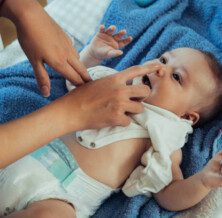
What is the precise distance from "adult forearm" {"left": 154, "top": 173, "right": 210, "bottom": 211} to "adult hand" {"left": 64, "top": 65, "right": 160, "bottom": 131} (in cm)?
22

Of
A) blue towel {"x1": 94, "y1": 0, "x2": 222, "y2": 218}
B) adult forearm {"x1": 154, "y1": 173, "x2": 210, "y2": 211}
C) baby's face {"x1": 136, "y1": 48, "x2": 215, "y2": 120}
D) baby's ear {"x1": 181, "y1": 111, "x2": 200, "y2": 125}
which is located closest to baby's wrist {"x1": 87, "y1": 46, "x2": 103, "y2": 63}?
blue towel {"x1": 94, "y1": 0, "x2": 222, "y2": 218}

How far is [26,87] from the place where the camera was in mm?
1274

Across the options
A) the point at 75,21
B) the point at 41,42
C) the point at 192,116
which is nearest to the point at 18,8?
the point at 41,42

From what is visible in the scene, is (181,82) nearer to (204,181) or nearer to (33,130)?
(204,181)

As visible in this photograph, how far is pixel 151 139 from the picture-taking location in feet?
3.45

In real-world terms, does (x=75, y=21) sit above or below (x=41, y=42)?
below

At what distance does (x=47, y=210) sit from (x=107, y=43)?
20.9 inches

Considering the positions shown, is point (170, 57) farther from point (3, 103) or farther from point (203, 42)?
point (3, 103)

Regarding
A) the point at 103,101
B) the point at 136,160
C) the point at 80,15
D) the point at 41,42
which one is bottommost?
the point at 136,160

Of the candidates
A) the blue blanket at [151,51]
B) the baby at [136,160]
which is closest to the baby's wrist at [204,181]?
the baby at [136,160]

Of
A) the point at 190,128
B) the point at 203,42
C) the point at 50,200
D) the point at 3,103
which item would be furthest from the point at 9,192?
the point at 203,42

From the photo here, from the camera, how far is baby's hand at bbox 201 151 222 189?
924 millimetres

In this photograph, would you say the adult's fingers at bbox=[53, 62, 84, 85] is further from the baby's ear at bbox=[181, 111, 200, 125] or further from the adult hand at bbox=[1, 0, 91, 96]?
the baby's ear at bbox=[181, 111, 200, 125]

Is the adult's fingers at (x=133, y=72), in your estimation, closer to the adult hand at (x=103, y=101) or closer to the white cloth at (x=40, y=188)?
the adult hand at (x=103, y=101)
